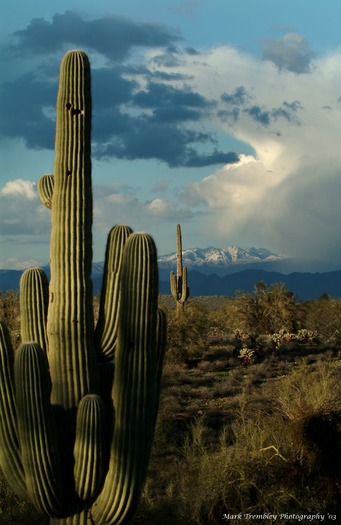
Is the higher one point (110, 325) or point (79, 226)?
point (79, 226)

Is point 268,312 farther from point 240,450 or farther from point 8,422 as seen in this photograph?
point 8,422

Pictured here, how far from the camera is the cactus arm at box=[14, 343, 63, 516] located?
24.9 ft

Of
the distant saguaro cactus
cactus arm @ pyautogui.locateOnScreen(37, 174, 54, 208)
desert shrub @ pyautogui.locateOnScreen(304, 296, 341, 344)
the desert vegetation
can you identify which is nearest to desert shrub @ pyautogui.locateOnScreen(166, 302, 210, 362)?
the desert vegetation

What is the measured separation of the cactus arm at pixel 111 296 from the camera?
834 cm

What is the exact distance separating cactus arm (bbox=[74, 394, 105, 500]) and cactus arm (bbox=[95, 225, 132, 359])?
2.62 feet

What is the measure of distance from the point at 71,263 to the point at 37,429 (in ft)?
5.48

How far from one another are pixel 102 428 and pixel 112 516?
940mm

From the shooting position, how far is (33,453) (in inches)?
307

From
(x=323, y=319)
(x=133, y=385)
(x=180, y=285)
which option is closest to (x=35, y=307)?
(x=133, y=385)

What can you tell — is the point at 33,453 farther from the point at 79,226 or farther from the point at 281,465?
the point at 281,465

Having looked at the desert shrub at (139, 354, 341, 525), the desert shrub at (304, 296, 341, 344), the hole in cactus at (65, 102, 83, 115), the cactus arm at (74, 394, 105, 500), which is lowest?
the desert shrub at (139, 354, 341, 525)

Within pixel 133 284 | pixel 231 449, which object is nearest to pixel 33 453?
pixel 133 284

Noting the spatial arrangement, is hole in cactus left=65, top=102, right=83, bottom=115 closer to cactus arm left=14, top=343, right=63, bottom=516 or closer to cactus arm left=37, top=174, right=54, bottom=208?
cactus arm left=37, top=174, right=54, bottom=208

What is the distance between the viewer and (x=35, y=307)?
332 inches
